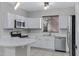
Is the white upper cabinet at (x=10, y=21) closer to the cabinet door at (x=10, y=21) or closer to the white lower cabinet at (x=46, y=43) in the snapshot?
the cabinet door at (x=10, y=21)

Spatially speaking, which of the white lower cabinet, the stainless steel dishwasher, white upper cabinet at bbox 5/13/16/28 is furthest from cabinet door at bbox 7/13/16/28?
the stainless steel dishwasher

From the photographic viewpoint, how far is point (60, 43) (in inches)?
177

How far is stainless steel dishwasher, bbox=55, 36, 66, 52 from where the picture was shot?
4.41m

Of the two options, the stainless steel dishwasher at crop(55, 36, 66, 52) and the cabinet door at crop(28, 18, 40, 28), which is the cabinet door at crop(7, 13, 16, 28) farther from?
the stainless steel dishwasher at crop(55, 36, 66, 52)

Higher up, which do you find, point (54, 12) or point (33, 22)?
point (54, 12)

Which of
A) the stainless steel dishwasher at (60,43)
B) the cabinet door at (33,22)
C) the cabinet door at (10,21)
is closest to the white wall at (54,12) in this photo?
the cabinet door at (33,22)

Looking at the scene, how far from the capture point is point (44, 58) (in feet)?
2.36

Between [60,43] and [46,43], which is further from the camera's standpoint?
[46,43]

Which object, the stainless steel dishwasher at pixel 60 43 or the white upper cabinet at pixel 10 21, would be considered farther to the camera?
the stainless steel dishwasher at pixel 60 43

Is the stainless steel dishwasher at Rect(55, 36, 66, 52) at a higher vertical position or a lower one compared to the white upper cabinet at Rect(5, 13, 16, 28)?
lower

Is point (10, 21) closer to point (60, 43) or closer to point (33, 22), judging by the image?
point (33, 22)

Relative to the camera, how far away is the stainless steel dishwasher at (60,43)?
4.41 meters

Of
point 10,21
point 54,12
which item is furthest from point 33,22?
point 10,21

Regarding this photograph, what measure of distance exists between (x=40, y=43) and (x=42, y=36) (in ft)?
1.18
